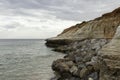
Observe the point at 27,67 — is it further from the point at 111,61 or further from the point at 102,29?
the point at 102,29

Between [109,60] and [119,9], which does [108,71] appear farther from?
[119,9]

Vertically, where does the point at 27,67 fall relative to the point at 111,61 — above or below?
below

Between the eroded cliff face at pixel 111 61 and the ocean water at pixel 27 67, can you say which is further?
the ocean water at pixel 27 67

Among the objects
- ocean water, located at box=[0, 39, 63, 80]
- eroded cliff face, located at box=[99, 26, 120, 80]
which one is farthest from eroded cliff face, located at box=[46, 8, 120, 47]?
eroded cliff face, located at box=[99, 26, 120, 80]

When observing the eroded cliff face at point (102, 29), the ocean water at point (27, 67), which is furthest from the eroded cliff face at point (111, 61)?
the eroded cliff face at point (102, 29)

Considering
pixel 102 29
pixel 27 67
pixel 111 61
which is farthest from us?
pixel 102 29

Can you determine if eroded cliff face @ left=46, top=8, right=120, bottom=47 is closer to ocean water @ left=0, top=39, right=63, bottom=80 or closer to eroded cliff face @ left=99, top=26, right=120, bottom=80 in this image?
ocean water @ left=0, top=39, right=63, bottom=80

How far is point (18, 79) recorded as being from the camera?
25.8m

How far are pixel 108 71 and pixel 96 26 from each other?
163 feet

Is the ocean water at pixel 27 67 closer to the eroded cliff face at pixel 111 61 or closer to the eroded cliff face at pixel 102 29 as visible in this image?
the eroded cliff face at pixel 102 29

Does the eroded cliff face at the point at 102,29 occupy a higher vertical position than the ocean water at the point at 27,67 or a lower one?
higher

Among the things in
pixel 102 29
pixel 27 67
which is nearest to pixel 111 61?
pixel 27 67

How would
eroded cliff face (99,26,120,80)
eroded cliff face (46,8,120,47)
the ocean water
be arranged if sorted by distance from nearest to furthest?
eroded cliff face (99,26,120,80) → the ocean water → eroded cliff face (46,8,120,47)

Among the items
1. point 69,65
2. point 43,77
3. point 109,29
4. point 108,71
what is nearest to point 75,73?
point 69,65
